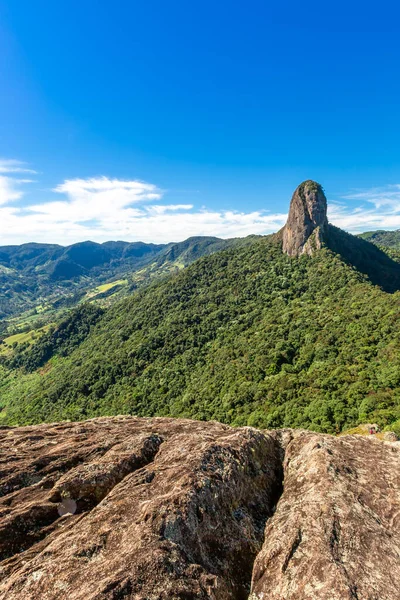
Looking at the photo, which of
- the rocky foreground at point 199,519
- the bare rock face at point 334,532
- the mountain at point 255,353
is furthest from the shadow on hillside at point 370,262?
the rocky foreground at point 199,519

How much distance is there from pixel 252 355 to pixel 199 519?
319 ft

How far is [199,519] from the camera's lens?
12.6m

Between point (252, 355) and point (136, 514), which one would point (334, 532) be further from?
point (252, 355)

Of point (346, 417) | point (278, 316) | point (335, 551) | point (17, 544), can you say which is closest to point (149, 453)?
point (17, 544)

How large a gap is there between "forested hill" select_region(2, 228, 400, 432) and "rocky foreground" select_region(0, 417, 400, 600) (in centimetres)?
5143

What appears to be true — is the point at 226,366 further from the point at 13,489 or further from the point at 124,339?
the point at 13,489

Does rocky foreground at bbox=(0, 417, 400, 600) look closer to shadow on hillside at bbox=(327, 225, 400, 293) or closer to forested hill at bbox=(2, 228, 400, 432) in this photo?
forested hill at bbox=(2, 228, 400, 432)

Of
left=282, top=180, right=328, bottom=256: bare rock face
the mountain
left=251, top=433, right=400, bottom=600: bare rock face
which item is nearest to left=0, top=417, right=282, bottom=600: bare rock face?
left=251, top=433, right=400, bottom=600: bare rock face

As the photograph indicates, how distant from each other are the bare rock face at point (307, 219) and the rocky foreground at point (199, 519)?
167m

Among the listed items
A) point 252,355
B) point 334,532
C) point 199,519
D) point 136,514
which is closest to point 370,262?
point 252,355

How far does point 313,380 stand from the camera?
8031 cm

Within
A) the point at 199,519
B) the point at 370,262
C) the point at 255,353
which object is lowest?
the point at 255,353

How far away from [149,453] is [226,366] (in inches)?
3601

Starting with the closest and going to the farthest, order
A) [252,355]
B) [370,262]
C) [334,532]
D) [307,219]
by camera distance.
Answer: [334,532]
[252,355]
[307,219]
[370,262]
